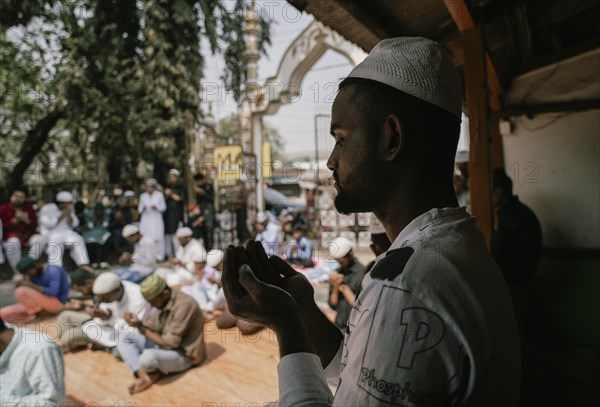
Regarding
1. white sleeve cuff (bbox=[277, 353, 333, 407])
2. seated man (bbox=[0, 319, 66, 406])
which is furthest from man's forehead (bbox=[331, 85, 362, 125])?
seated man (bbox=[0, 319, 66, 406])

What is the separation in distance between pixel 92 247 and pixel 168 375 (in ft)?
16.3

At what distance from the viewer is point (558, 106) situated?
126 inches

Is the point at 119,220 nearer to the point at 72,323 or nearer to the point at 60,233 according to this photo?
the point at 60,233

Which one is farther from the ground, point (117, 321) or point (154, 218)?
point (154, 218)

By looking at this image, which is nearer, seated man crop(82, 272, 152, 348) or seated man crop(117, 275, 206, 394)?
seated man crop(117, 275, 206, 394)

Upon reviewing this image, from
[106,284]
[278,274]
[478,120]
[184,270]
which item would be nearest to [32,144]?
[184,270]

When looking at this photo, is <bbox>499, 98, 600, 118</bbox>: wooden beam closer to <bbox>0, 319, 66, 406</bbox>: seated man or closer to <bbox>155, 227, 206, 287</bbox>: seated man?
<bbox>0, 319, 66, 406</bbox>: seated man

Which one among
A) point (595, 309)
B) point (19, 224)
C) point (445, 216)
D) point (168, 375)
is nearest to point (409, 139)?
point (445, 216)

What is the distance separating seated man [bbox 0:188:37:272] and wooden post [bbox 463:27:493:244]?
7780mm

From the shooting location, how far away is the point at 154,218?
8.70m

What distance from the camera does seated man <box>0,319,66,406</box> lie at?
8.61 ft

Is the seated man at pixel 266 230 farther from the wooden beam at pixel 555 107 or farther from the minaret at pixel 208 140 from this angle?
the wooden beam at pixel 555 107

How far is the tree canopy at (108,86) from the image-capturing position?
A: 1098cm

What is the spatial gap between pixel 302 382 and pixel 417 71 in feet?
1.90
